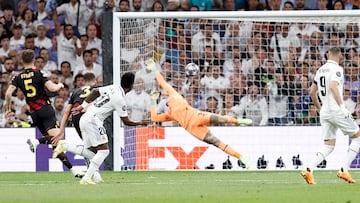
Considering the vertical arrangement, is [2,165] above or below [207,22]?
below

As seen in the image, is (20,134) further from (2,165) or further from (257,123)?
(257,123)

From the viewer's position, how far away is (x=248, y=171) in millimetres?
22766

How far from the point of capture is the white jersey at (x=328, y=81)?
56.7 feet

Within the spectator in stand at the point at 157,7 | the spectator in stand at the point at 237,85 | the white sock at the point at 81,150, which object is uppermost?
the spectator in stand at the point at 157,7

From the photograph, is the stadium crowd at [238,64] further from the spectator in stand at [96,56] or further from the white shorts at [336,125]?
the white shorts at [336,125]

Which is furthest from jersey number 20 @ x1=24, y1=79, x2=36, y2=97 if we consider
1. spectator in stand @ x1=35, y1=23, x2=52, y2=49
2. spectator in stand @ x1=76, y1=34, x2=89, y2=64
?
spectator in stand @ x1=35, y1=23, x2=52, y2=49

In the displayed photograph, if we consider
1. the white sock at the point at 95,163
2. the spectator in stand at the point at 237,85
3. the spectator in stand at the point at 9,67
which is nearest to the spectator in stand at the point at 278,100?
the spectator in stand at the point at 237,85

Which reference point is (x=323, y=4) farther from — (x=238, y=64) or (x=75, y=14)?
(x=75, y=14)

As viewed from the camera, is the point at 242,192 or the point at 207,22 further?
the point at 207,22

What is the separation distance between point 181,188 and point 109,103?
88.3 inches

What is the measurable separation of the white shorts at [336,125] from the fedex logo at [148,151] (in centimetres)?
615

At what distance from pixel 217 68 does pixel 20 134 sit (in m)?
4.62

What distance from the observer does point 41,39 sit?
27000mm

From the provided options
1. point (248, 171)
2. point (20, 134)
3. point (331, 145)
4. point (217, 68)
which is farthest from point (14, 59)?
point (331, 145)
